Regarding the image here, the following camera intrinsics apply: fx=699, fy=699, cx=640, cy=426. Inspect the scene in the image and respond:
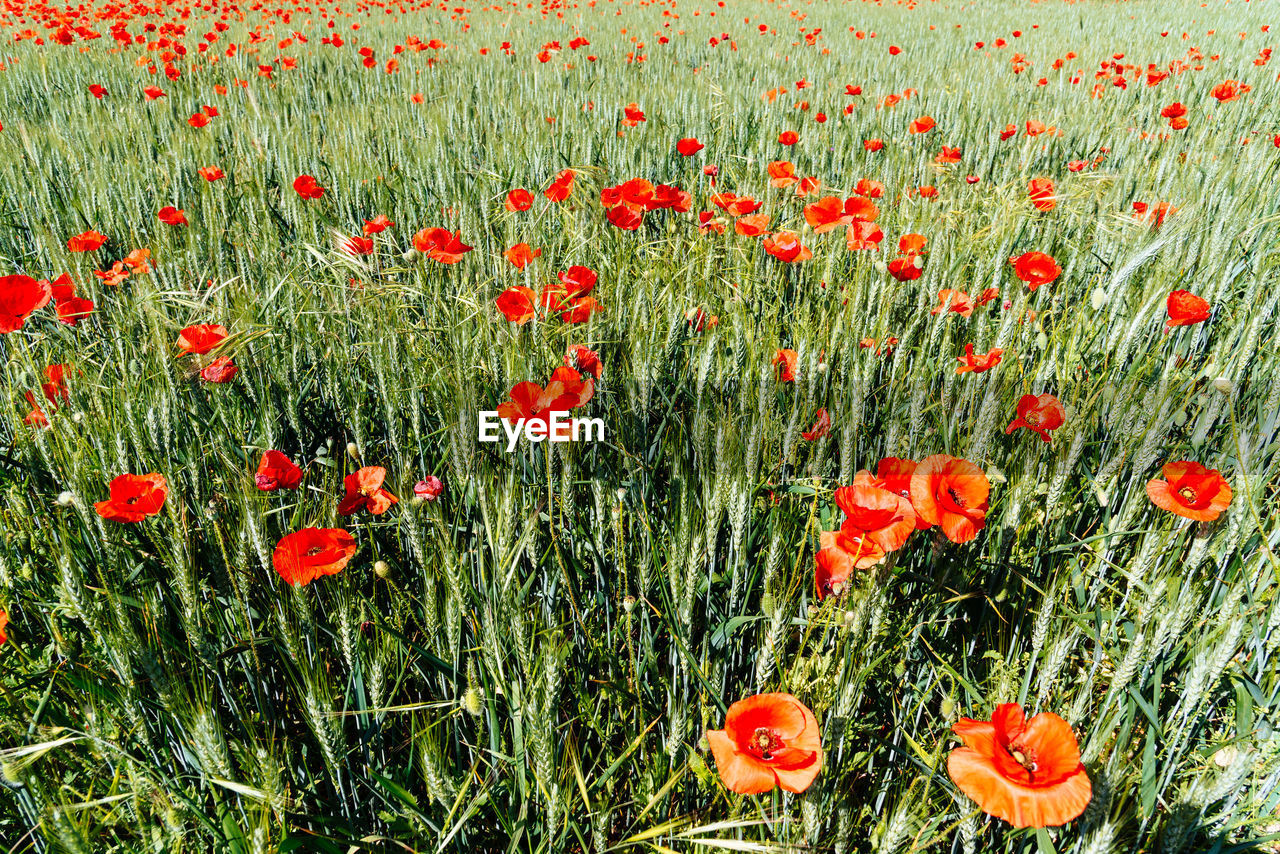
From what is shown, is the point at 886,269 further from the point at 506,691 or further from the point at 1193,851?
the point at 506,691

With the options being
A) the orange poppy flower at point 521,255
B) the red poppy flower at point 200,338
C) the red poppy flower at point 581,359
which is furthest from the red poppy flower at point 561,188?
the red poppy flower at point 200,338

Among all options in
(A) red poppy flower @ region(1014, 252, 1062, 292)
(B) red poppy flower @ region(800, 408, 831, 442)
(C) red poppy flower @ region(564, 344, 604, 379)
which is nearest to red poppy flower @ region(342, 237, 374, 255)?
(C) red poppy flower @ region(564, 344, 604, 379)

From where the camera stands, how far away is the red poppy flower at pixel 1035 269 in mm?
1614

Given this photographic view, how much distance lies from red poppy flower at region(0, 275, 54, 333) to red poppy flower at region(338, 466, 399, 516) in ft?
2.51

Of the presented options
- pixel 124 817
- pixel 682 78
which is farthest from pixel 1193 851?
pixel 682 78

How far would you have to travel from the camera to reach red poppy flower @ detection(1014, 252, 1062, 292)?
63.6 inches

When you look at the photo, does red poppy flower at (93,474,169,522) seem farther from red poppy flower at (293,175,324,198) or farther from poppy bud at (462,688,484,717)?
red poppy flower at (293,175,324,198)

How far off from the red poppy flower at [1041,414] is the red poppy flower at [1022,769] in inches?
18.8

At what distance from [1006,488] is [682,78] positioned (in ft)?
15.6

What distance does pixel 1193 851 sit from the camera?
89 centimetres

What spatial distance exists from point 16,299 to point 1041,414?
180 cm

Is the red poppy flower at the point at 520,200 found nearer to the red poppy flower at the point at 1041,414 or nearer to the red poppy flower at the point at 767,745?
the red poppy flower at the point at 1041,414


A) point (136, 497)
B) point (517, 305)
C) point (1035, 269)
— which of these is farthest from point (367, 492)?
point (1035, 269)

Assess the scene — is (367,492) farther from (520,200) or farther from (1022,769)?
(520,200)
